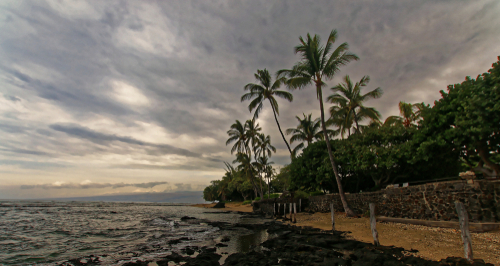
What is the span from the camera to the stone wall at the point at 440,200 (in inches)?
377

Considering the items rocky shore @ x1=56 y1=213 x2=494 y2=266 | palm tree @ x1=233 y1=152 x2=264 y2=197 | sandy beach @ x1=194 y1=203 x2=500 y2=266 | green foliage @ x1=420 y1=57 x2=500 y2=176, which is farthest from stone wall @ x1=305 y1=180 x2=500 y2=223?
palm tree @ x1=233 y1=152 x2=264 y2=197

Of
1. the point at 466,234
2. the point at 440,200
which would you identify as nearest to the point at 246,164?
the point at 440,200

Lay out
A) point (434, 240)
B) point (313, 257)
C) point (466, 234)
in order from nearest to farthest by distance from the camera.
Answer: point (466, 234) < point (313, 257) < point (434, 240)

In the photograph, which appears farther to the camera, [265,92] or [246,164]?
[246,164]

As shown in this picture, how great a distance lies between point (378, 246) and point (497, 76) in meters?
10.6

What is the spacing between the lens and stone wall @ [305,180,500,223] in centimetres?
957

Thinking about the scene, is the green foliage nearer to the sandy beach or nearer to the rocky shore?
the sandy beach

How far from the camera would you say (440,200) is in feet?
37.2

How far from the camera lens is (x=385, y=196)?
15258 mm

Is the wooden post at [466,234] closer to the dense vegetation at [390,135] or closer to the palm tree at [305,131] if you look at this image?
the dense vegetation at [390,135]

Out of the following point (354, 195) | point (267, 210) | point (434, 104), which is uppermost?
point (434, 104)

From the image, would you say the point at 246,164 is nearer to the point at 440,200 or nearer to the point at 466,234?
the point at 440,200

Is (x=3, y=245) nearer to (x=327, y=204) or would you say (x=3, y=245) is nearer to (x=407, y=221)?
(x=407, y=221)

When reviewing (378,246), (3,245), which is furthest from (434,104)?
(3,245)
